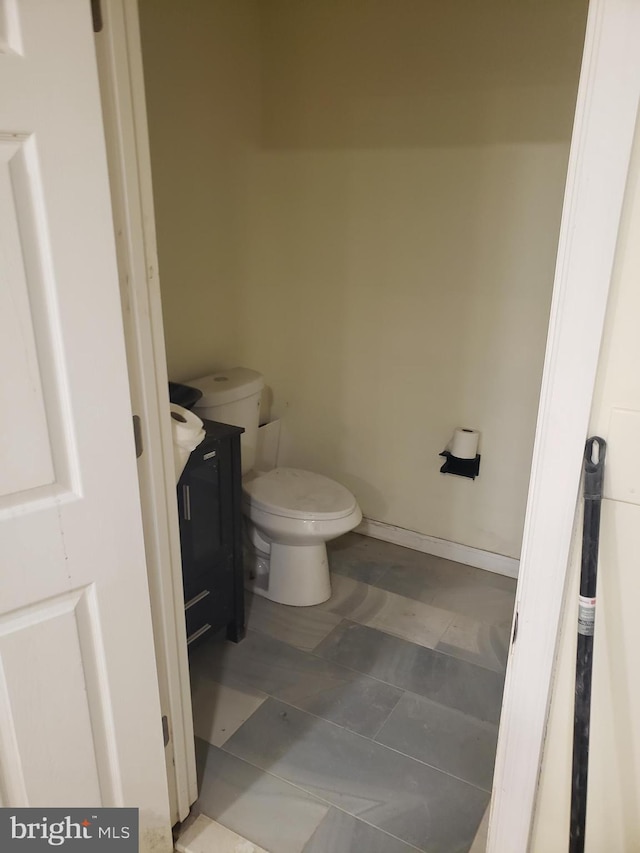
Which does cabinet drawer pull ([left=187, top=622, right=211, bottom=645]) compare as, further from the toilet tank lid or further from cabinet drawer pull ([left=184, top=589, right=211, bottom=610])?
the toilet tank lid

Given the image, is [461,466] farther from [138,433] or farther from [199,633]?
[138,433]

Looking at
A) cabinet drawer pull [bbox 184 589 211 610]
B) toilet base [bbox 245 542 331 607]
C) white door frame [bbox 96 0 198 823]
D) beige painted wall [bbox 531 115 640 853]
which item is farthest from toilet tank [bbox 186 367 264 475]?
beige painted wall [bbox 531 115 640 853]

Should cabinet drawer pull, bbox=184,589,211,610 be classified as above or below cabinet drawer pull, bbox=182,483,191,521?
below

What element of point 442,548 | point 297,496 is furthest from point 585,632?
point 442,548

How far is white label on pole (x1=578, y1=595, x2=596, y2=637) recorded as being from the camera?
978mm

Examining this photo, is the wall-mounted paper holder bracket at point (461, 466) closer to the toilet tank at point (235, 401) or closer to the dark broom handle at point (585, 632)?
the toilet tank at point (235, 401)

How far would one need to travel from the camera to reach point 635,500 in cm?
97

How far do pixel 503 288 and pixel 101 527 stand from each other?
178 cm

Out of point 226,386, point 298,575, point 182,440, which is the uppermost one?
point 182,440

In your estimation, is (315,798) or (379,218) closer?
(315,798)

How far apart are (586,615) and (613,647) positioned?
4.7 inches

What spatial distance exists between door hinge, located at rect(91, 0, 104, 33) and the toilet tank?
4.52ft

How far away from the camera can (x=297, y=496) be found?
7.78ft

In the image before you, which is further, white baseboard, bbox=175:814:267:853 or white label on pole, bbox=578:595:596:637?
white baseboard, bbox=175:814:267:853
